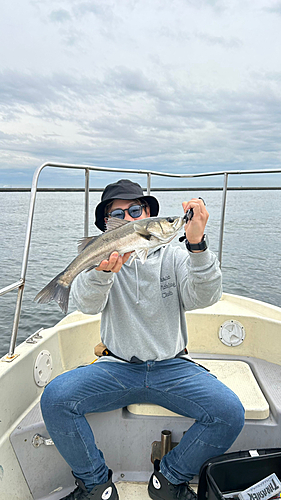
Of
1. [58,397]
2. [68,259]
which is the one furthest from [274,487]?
[68,259]

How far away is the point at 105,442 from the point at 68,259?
30.8 ft

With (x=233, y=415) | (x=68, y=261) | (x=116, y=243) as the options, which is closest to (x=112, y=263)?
(x=116, y=243)

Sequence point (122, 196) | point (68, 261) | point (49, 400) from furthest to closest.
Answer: point (68, 261), point (122, 196), point (49, 400)

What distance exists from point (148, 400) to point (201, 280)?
0.80 meters

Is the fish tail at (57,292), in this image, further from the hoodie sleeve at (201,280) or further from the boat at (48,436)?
the hoodie sleeve at (201,280)

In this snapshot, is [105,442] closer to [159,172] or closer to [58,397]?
[58,397]

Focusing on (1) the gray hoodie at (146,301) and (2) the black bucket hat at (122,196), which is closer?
(1) the gray hoodie at (146,301)

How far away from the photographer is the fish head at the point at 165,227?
1.73 m

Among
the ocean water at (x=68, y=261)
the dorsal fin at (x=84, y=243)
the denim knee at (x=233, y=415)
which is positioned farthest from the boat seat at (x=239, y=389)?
the ocean water at (x=68, y=261)

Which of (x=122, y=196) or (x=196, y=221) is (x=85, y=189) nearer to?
(x=122, y=196)

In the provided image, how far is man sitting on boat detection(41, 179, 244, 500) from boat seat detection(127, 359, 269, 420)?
0.08 m

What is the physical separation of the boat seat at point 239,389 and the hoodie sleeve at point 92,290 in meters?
0.66

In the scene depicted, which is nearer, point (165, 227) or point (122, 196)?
point (165, 227)

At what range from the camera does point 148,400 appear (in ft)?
7.13
